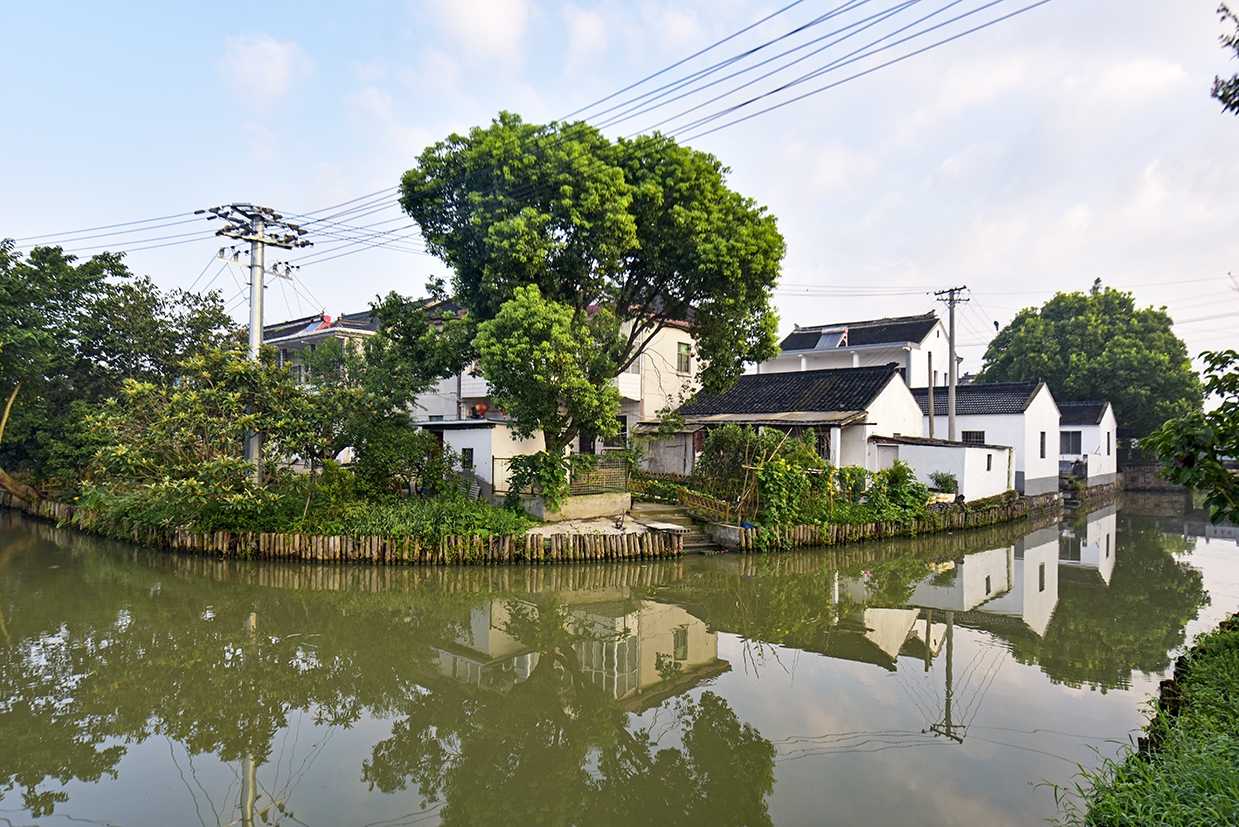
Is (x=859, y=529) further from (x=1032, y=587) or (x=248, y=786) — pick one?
(x=248, y=786)

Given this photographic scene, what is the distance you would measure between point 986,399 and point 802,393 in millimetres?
9525

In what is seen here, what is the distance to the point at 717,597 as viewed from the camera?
11.3 metres

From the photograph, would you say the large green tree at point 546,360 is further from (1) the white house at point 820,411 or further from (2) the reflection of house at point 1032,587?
(2) the reflection of house at point 1032,587

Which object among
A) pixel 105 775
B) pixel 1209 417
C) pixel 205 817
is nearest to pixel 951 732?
pixel 1209 417

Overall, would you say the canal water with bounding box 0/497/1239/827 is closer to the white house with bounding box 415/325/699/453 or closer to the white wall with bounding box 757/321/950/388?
the white house with bounding box 415/325/699/453

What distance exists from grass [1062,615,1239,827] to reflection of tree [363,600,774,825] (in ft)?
7.33

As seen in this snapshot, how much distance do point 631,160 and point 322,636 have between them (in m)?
11.1

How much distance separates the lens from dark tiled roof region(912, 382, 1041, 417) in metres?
24.8

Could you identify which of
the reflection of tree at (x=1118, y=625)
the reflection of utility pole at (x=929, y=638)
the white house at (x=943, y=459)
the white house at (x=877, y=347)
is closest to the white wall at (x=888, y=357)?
the white house at (x=877, y=347)

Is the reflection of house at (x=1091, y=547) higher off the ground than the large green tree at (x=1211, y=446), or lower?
lower

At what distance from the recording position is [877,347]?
3250cm

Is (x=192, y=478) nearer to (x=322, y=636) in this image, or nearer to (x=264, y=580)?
(x=264, y=580)

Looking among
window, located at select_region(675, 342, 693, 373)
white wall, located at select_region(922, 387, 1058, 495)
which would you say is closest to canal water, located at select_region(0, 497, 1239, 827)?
white wall, located at select_region(922, 387, 1058, 495)

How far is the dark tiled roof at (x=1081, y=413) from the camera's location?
29.5 metres
